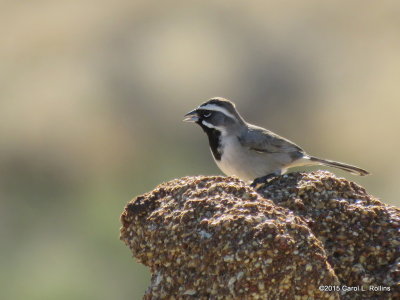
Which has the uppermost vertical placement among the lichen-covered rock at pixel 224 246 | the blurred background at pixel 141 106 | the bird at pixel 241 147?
the blurred background at pixel 141 106

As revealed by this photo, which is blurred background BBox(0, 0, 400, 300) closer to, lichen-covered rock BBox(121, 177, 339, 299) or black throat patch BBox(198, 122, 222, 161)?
black throat patch BBox(198, 122, 222, 161)

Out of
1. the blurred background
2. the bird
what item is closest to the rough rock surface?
the bird

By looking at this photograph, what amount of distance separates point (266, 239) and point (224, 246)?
11.4 inches

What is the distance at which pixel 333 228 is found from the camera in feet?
25.8

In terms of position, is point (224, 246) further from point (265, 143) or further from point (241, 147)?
point (265, 143)

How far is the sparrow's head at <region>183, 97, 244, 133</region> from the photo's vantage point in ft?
40.0

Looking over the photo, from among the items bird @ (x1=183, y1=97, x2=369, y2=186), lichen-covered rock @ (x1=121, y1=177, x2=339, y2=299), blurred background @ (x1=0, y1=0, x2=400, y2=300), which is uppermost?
blurred background @ (x1=0, y1=0, x2=400, y2=300)

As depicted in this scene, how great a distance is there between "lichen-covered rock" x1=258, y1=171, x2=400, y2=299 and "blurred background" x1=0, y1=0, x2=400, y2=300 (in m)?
10.7

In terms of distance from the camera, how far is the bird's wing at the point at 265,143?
40.1 feet

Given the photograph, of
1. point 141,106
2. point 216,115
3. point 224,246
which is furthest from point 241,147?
point 141,106

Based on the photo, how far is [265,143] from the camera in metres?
12.3

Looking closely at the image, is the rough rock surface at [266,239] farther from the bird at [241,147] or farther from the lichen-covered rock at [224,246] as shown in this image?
the bird at [241,147]

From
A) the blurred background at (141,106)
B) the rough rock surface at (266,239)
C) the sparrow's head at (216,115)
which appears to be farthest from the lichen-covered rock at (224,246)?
the blurred background at (141,106)

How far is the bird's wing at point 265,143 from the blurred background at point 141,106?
687cm
